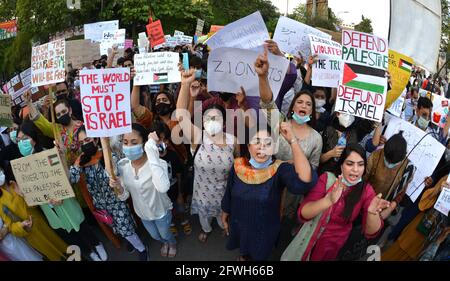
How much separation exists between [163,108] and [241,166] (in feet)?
5.25

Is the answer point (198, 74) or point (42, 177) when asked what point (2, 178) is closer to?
point (42, 177)

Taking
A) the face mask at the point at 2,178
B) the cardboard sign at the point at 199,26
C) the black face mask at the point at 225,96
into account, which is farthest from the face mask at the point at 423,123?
the cardboard sign at the point at 199,26

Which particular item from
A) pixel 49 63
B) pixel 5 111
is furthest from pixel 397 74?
pixel 5 111

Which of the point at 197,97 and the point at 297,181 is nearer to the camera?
the point at 297,181

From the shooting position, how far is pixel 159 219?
3283 millimetres

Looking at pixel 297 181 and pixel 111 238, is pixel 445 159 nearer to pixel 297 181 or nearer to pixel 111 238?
pixel 297 181

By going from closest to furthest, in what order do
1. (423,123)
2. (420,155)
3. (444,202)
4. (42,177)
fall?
(444,202), (42,177), (420,155), (423,123)

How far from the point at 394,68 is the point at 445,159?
1248 millimetres

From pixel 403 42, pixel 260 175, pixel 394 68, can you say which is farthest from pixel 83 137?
pixel 403 42

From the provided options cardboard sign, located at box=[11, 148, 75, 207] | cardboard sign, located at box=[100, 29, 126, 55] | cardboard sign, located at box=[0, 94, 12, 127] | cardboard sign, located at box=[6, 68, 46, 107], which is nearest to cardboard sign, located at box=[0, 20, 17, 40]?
cardboard sign, located at box=[100, 29, 126, 55]

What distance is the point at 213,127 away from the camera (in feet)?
10.2

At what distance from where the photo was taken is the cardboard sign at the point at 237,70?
3.40 metres

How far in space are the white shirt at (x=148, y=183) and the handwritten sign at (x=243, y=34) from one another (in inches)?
55.8

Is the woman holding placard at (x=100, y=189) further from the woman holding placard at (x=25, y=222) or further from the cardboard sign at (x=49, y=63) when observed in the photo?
the cardboard sign at (x=49, y=63)
